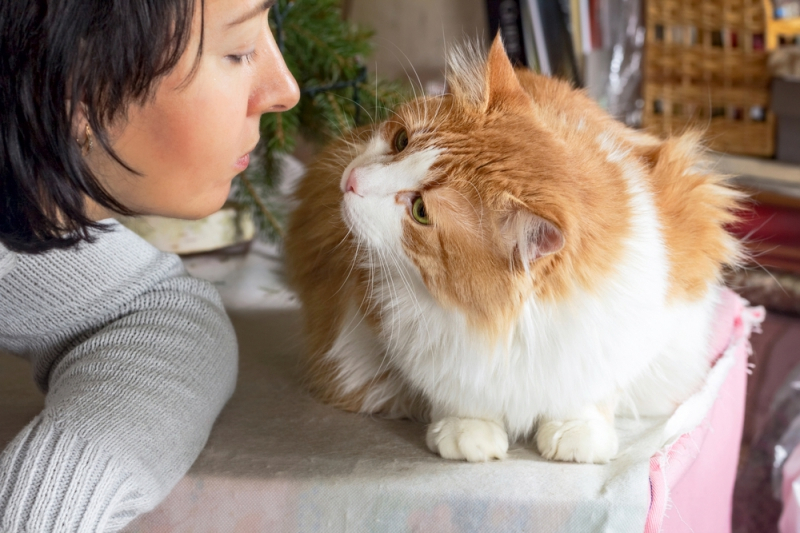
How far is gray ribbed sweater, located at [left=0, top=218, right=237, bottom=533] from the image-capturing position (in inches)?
28.9

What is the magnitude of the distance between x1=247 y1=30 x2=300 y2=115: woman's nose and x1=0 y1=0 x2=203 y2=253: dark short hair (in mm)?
132

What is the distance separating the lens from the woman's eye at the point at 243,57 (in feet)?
2.50

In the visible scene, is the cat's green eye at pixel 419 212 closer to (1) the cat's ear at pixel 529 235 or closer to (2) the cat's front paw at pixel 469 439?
(1) the cat's ear at pixel 529 235

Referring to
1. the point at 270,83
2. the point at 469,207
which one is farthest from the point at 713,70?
the point at 270,83

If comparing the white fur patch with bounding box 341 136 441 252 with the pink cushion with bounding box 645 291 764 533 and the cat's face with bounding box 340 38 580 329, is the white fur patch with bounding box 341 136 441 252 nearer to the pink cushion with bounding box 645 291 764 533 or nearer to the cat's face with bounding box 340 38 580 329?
the cat's face with bounding box 340 38 580 329

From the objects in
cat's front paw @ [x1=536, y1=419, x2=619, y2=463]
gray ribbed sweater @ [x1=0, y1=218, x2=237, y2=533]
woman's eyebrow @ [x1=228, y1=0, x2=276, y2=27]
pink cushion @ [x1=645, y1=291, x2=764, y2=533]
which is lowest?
pink cushion @ [x1=645, y1=291, x2=764, y2=533]

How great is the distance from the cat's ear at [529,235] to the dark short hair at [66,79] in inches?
15.1

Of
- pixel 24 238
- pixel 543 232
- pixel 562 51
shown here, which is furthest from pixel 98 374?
pixel 562 51

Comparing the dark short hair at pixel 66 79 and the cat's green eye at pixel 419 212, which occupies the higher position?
the dark short hair at pixel 66 79

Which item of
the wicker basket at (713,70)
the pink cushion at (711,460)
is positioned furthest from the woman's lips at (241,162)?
the wicker basket at (713,70)

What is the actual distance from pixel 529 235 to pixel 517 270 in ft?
0.18

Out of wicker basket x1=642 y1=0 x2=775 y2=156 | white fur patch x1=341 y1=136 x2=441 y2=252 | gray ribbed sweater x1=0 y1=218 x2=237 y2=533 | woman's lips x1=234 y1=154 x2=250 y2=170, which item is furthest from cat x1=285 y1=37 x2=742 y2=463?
wicker basket x1=642 y1=0 x2=775 y2=156

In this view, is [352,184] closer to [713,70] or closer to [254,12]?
[254,12]

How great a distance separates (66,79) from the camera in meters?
0.66
